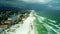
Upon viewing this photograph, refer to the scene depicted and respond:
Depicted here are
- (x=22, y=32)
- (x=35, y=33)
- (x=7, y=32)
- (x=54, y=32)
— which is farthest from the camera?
(x=54, y=32)

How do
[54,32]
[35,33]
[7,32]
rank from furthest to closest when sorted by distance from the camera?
1. [54,32]
2. [35,33]
3. [7,32]

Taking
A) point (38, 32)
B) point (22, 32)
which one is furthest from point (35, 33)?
point (22, 32)

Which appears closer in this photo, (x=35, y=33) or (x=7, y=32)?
(x=7, y=32)

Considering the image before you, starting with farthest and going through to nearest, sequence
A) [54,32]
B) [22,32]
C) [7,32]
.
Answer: [54,32] → [22,32] → [7,32]

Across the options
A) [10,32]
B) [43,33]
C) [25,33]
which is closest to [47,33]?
[43,33]

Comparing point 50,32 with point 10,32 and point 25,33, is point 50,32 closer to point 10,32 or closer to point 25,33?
point 25,33

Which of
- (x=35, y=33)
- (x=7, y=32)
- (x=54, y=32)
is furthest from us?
(x=54, y=32)

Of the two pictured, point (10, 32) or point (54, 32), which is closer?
point (10, 32)

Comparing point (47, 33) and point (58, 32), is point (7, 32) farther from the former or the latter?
point (58, 32)

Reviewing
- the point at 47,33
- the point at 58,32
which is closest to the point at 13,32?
the point at 47,33
